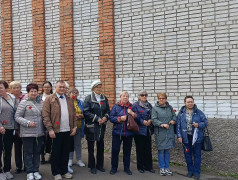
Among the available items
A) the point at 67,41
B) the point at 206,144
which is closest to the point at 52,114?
the point at 206,144

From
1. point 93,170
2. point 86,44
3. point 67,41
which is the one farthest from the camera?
point 67,41

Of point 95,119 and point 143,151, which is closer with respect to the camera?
point 95,119

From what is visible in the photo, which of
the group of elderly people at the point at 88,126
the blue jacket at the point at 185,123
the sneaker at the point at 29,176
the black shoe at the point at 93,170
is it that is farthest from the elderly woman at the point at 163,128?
the sneaker at the point at 29,176

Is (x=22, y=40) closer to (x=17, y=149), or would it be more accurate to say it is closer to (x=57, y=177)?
(x=17, y=149)

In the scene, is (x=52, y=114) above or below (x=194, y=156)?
above

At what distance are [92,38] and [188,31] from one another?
2.53 m

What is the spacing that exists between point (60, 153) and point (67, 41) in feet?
11.9

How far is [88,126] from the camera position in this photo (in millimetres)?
5379

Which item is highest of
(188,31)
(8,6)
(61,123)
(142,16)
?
(8,6)

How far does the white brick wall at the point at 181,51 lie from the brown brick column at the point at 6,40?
3.55 metres

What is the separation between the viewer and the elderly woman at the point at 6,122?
16.2 ft

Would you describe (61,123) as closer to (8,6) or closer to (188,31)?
(188,31)

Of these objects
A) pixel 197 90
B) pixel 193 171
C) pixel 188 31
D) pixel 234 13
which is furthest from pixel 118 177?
pixel 234 13

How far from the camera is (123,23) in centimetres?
702
